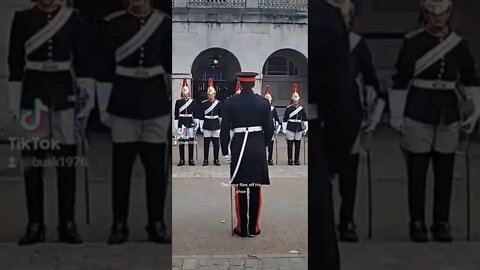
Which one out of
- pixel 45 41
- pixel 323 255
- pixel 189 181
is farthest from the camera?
pixel 189 181

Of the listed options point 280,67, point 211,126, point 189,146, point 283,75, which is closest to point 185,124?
point 189,146

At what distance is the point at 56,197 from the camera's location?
4566 mm

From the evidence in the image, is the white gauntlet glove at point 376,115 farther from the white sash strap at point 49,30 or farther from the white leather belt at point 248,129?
the white leather belt at point 248,129

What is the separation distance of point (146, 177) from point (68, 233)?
72cm

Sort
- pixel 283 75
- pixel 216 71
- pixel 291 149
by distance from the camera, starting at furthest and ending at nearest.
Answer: pixel 283 75
pixel 216 71
pixel 291 149

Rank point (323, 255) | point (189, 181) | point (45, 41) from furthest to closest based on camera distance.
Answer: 1. point (189, 181)
2. point (323, 255)
3. point (45, 41)

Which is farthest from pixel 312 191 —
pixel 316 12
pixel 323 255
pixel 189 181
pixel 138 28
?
pixel 189 181

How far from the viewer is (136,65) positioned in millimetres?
4504

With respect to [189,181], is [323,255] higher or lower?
higher

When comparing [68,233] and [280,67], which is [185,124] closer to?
[68,233]

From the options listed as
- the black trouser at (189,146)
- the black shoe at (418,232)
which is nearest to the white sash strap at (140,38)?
the black shoe at (418,232)

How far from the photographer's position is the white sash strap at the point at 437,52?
4562 millimetres

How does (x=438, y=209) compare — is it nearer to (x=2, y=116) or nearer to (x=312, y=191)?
(x=312, y=191)

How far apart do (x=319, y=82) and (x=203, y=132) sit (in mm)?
11536
